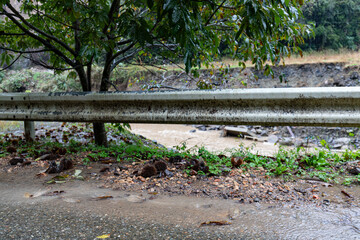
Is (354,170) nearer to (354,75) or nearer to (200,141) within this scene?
(200,141)

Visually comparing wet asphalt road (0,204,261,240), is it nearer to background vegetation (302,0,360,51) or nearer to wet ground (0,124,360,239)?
wet ground (0,124,360,239)

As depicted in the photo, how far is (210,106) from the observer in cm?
205

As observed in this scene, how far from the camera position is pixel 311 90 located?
1.82 m

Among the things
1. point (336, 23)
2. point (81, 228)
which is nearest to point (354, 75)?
point (336, 23)

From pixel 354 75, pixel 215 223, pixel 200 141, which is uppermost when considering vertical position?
pixel 354 75

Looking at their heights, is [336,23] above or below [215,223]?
above

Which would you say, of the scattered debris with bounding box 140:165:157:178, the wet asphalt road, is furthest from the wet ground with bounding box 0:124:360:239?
the scattered debris with bounding box 140:165:157:178

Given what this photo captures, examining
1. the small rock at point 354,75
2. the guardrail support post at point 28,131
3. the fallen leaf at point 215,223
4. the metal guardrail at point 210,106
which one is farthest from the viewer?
the small rock at point 354,75

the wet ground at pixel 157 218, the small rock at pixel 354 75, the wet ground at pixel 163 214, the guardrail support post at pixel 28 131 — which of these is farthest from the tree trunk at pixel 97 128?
the small rock at pixel 354 75

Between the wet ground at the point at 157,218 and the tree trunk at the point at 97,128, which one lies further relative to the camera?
the tree trunk at the point at 97,128

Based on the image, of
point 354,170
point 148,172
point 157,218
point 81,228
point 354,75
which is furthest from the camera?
point 354,75

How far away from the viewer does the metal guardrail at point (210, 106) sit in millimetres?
1804

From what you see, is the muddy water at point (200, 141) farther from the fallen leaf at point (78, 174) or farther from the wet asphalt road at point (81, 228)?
the wet asphalt road at point (81, 228)

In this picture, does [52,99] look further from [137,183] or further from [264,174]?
[264,174]
